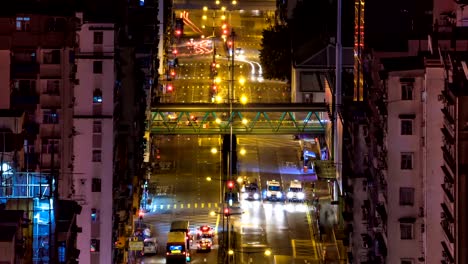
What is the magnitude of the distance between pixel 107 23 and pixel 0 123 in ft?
91.2

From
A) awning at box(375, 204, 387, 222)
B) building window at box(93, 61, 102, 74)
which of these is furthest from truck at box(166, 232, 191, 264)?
awning at box(375, 204, 387, 222)

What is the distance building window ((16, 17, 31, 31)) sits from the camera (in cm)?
7112

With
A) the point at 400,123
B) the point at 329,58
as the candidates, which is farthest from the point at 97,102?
the point at 329,58

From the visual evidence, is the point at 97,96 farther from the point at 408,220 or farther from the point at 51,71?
the point at 408,220

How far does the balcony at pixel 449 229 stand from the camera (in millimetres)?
59169

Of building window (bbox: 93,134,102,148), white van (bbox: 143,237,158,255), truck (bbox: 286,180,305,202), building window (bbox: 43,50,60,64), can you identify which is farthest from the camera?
truck (bbox: 286,180,305,202)

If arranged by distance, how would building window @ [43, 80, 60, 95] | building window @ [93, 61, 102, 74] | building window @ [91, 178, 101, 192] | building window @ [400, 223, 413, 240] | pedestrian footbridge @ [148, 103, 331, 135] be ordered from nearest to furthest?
building window @ [400, 223, 413, 240] < building window @ [43, 80, 60, 95] < building window @ [91, 178, 101, 192] < building window @ [93, 61, 102, 74] < pedestrian footbridge @ [148, 103, 331, 135]

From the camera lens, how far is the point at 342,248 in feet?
306

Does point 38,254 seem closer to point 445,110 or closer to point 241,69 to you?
point 445,110

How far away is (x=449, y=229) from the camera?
198 feet

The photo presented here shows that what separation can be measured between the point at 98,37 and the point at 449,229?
2749 centimetres

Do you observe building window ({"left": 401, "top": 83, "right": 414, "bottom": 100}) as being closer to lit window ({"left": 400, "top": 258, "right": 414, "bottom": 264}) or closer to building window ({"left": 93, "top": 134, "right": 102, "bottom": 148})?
lit window ({"left": 400, "top": 258, "right": 414, "bottom": 264})

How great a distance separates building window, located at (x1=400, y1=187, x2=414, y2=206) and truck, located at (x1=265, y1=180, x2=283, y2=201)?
135ft

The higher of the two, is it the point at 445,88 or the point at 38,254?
the point at 445,88
